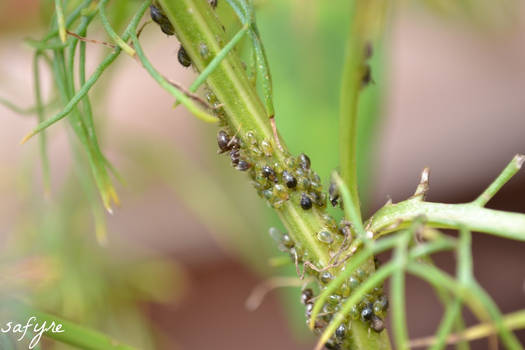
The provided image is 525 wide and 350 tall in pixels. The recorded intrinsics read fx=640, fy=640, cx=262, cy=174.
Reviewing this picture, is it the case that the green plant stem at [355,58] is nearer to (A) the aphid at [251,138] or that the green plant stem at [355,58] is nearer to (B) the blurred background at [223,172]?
(A) the aphid at [251,138]

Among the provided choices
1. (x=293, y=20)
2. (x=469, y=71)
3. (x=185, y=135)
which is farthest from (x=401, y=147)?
(x=293, y=20)

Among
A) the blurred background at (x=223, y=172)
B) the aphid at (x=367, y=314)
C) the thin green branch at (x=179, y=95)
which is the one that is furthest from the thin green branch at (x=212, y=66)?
the blurred background at (x=223, y=172)

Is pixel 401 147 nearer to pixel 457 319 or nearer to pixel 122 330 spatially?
pixel 122 330

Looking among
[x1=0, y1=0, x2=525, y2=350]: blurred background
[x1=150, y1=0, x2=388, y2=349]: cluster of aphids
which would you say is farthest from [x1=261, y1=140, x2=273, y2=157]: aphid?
[x1=0, y1=0, x2=525, y2=350]: blurred background

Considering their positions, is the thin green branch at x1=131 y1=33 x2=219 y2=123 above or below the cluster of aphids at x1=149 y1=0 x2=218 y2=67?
below

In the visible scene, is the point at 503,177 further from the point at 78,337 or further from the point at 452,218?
the point at 78,337

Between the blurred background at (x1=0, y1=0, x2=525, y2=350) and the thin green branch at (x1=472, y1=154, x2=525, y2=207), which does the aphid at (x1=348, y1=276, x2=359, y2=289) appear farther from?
the blurred background at (x1=0, y1=0, x2=525, y2=350)

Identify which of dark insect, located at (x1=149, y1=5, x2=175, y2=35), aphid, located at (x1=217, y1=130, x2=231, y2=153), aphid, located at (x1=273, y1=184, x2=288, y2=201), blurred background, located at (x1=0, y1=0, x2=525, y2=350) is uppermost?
blurred background, located at (x1=0, y1=0, x2=525, y2=350)
